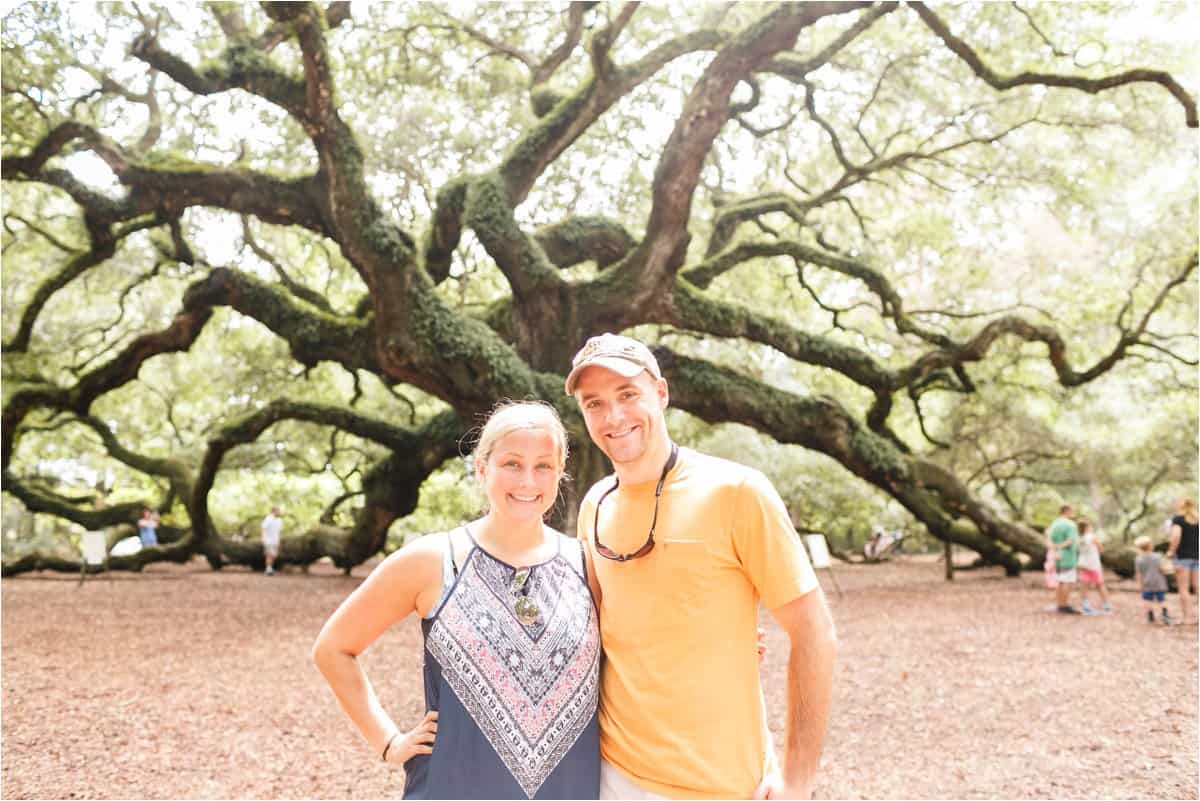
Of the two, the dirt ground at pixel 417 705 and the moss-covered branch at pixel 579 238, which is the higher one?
the moss-covered branch at pixel 579 238

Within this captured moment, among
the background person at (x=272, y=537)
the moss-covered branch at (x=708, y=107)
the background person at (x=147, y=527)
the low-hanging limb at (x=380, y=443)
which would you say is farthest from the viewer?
the background person at (x=147, y=527)

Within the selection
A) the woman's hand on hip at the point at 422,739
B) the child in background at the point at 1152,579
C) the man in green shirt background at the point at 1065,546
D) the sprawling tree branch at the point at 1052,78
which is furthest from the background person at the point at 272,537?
the woman's hand on hip at the point at 422,739

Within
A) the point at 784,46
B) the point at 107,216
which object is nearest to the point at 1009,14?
the point at 784,46

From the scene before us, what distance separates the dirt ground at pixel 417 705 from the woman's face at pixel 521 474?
3.44 metres

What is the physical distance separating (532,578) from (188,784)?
12.9ft

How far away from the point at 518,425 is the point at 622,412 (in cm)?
28

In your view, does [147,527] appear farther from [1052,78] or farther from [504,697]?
[504,697]

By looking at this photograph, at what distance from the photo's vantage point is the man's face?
2.21 meters

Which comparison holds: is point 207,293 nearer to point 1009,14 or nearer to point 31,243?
point 31,243

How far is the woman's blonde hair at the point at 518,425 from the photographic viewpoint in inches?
83.6

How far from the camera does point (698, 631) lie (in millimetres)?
2080

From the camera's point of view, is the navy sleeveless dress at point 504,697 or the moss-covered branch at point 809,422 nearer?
the navy sleeveless dress at point 504,697

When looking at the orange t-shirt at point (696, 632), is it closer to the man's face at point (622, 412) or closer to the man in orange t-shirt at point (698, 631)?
the man in orange t-shirt at point (698, 631)

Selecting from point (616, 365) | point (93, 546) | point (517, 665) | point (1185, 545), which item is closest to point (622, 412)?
point (616, 365)
